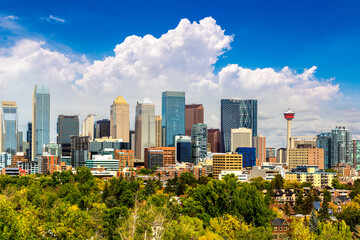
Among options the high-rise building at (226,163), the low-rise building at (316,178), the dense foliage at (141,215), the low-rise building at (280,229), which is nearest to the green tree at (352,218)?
the dense foliage at (141,215)

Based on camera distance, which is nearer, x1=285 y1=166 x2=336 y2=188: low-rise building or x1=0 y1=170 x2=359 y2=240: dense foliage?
x1=0 y1=170 x2=359 y2=240: dense foliage

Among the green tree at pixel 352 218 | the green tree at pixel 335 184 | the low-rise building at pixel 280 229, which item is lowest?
the green tree at pixel 335 184

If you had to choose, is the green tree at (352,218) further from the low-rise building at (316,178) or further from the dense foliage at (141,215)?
the low-rise building at (316,178)

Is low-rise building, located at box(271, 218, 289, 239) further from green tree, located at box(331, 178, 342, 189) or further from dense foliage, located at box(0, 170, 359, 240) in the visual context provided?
green tree, located at box(331, 178, 342, 189)

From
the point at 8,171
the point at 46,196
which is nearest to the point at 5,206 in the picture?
the point at 46,196

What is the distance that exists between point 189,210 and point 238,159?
369 ft

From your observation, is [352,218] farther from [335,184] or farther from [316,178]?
[316,178]

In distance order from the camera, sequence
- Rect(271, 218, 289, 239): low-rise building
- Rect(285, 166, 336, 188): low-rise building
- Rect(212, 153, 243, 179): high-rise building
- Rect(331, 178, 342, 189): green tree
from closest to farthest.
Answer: Rect(271, 218, 289, 239): low-rise building
Rect(331, 178, 342, 189): green tree
Rect(285, 166, 336, 188): low-rise building
Rect(212, 153, 243, 179): high-rise building

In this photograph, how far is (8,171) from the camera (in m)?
194

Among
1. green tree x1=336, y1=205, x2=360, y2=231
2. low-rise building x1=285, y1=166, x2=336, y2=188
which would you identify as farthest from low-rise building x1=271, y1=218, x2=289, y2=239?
low-rise building x1=285, y1=166, x2=336, y2=188

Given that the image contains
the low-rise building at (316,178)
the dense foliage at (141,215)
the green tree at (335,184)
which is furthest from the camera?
the low-rise building at (316,178)

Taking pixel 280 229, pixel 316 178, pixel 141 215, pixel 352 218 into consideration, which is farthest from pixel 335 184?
pixel 141 215

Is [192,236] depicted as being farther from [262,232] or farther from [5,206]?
[5,206]

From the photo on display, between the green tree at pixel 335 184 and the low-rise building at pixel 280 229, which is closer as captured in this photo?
the low-rise building at pixel 280 229
